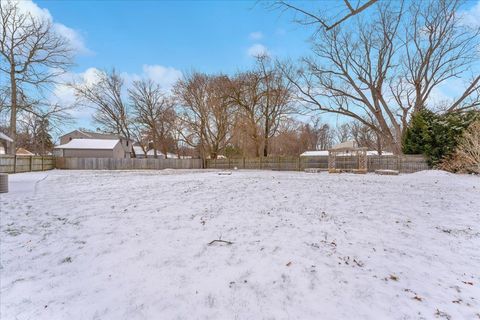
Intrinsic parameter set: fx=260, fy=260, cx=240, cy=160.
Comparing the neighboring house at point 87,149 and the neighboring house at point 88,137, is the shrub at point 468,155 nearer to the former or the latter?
the neighboring house at point 87,149

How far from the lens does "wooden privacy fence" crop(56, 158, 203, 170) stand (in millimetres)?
24828

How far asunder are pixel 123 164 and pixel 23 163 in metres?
8.41

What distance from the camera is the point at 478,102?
18734mm

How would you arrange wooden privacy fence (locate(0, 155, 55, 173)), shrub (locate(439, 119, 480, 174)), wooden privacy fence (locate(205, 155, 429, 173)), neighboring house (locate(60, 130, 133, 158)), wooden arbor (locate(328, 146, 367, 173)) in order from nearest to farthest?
shrub (locate(439, 119, 480, 174)) < wooden privacy fence (locate(0, 155, 55, 173)) < wooden privacy fence (locate(205, 155, 429, 173)) < wooden arbor (locate(328, 146, 367, 173)) < neighboring house (locate(60, 130, 133, 158))

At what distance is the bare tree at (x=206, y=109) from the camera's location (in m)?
24.8

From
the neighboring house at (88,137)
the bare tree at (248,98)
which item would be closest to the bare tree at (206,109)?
the bare tree at (248,98)

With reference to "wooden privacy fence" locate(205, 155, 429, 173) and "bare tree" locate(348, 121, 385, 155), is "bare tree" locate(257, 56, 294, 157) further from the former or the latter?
"bare tree" locate(348, 121, 385, 155)

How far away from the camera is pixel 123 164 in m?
26.3

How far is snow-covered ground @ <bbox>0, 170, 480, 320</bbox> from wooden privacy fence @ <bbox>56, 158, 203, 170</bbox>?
21.1 metres

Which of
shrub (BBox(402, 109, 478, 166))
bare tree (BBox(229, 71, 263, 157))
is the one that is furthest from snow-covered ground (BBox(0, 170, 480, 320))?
bare tree (BBox(229, 71, 263, 157))

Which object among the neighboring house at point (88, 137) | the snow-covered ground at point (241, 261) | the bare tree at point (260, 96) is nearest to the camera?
the snow-covered ground at point (241, 261)

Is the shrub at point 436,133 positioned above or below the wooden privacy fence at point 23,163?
above

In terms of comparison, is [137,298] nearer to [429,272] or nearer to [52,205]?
[429,272]

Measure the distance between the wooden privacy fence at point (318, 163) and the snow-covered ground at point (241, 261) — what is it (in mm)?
12513
